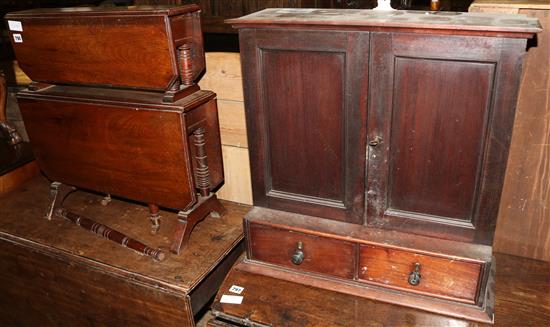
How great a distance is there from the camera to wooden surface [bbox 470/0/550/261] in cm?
149

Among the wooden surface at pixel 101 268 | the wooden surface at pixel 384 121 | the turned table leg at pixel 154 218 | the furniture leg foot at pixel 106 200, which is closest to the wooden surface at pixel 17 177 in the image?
the wooden surface at pixel 101 268

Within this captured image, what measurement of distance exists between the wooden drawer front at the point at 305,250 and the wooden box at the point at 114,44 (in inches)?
25.9

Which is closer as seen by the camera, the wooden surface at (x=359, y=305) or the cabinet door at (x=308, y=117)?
the cabinet door at (x=308, y=117)

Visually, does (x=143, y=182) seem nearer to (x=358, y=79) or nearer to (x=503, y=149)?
(x=358, y=79)

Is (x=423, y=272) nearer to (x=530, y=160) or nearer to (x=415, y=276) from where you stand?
(x=415, y=276)

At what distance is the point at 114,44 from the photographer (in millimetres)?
1735

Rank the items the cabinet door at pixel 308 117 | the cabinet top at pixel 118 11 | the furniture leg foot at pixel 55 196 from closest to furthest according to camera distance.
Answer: the cabinet door at pixel 308 117, the cabinet top at pixel 118 11, the furniture leg foot at pixel 55 196

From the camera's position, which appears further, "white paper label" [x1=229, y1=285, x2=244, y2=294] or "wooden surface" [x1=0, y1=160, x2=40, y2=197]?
"wooden surface" [x1=0, y1=160, x2=40, y2=197]

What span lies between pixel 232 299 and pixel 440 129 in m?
0.92

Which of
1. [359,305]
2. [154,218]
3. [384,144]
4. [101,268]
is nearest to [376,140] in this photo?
[384,144]

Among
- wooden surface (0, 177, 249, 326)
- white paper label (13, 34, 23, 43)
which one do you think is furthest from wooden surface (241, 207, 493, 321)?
white paper label (13, 34, 23, 43)

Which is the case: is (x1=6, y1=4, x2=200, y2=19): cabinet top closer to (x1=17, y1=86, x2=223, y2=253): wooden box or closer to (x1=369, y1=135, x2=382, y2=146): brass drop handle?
(x1=17, y1=86, x2=223, y2=253): wooden box

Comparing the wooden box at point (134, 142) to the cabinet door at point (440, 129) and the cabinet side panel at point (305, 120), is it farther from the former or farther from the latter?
the cabinet door at point (440, 129)

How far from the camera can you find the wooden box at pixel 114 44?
1.65 metres
